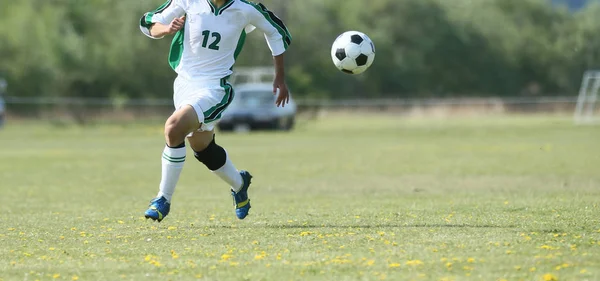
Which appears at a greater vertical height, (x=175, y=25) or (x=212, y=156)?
(x=175, y=25)

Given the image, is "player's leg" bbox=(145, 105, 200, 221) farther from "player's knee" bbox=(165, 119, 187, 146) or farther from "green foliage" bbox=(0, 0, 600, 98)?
"green foliage" bbox=(0, 0, 600, 98)

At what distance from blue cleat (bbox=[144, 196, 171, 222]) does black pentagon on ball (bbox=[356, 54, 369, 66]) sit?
2.65 m

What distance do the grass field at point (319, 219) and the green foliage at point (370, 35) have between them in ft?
101

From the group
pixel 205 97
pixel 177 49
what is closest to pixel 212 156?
pixel 205 97

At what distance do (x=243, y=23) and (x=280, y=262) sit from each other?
313cm

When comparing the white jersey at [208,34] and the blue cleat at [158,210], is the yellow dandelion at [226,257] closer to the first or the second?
the blue cleat at [158,210]

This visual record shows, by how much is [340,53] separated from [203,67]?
1915 mm

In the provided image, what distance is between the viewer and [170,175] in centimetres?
827

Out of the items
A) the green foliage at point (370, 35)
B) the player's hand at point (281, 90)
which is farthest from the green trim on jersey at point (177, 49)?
the green foliage at point (370, 35)

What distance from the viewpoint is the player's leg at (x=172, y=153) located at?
813 centimetres

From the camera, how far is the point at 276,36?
8875 millimetres

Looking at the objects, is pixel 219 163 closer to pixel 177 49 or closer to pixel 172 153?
pixel 172 153

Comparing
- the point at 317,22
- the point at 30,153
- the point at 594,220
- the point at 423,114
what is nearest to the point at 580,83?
the point at 423,114

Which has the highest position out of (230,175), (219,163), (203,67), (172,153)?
(203,67)
